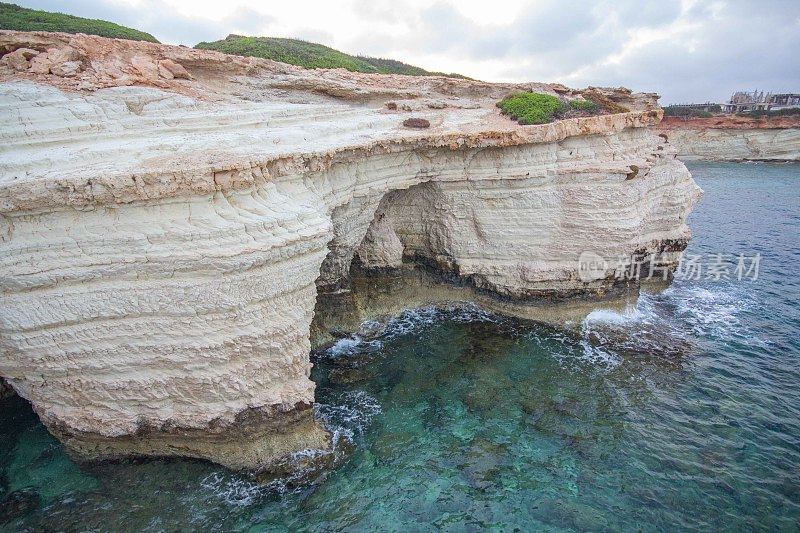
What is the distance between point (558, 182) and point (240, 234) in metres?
9.39

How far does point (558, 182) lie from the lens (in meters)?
13.6

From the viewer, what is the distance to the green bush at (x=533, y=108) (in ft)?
49.8

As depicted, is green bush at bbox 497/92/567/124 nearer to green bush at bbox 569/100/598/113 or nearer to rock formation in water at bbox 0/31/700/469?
green bush at bbox 569/100/598/113

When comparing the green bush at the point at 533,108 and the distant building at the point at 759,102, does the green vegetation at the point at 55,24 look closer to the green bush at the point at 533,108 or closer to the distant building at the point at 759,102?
the green bush at the point at 533,108

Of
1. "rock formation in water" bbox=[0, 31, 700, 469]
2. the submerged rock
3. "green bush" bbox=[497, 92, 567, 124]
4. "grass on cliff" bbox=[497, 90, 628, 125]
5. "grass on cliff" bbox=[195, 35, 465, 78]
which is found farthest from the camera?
"grass on cliff" bbox=[195, 35, 465, 78]

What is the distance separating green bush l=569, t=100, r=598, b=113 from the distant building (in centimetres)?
5075

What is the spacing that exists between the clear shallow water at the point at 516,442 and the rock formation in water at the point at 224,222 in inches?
40.4

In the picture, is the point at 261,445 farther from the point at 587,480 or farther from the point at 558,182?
the point at 558,182

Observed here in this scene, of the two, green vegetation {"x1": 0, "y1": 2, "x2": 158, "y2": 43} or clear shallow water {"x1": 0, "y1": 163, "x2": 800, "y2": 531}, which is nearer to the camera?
clear shallow water {"x1": 0, "y1": 163, "x2": 800, "y2": 531}

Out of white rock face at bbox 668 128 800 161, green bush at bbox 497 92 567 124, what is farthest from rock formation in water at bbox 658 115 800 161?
green bush at bbox 497 92 567 124

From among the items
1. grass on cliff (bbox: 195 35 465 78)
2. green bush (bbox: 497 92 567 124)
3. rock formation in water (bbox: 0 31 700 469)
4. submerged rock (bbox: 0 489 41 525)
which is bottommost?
submerged rock (bbox: 0 489 41 525)

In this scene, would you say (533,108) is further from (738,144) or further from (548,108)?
(738,144)

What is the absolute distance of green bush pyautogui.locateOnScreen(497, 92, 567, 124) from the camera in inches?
597

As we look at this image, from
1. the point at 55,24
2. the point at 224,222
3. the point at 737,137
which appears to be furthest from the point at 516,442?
the point at 737,137
